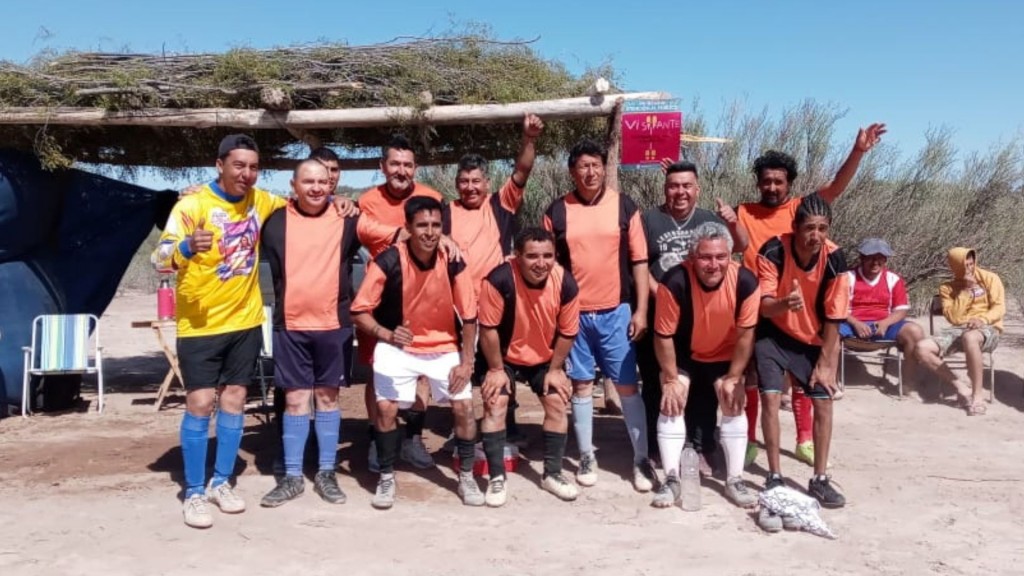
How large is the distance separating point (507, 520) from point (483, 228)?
70.9 inches

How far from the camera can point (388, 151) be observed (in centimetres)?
502

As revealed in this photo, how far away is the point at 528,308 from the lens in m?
4.61

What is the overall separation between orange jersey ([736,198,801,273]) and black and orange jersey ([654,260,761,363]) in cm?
65

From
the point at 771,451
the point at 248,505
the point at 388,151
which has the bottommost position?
the point at 248,505

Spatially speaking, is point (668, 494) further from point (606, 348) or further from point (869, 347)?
point (869, 347)

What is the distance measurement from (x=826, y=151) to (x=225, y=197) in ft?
31.2

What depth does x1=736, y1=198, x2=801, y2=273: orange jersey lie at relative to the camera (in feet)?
16.9

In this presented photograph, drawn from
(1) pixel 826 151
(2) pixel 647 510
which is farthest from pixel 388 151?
(1) pixel 826 151

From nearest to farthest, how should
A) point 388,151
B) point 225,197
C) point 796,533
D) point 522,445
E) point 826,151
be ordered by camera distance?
point 796,533, point 225,197, point 388,151, point 522,445, point 826,151

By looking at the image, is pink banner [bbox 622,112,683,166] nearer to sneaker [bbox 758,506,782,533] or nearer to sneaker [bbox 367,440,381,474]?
sneaker [bbox 367,440,381,474]

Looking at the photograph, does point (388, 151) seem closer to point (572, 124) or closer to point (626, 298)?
point (626, 298)

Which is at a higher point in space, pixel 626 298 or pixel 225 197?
pixel 225 197

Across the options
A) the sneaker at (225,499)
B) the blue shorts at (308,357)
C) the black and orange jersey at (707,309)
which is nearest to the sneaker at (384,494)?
the blue shorts at (308,357)

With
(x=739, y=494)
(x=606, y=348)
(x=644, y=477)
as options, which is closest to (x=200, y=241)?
(x=606, y=348)
